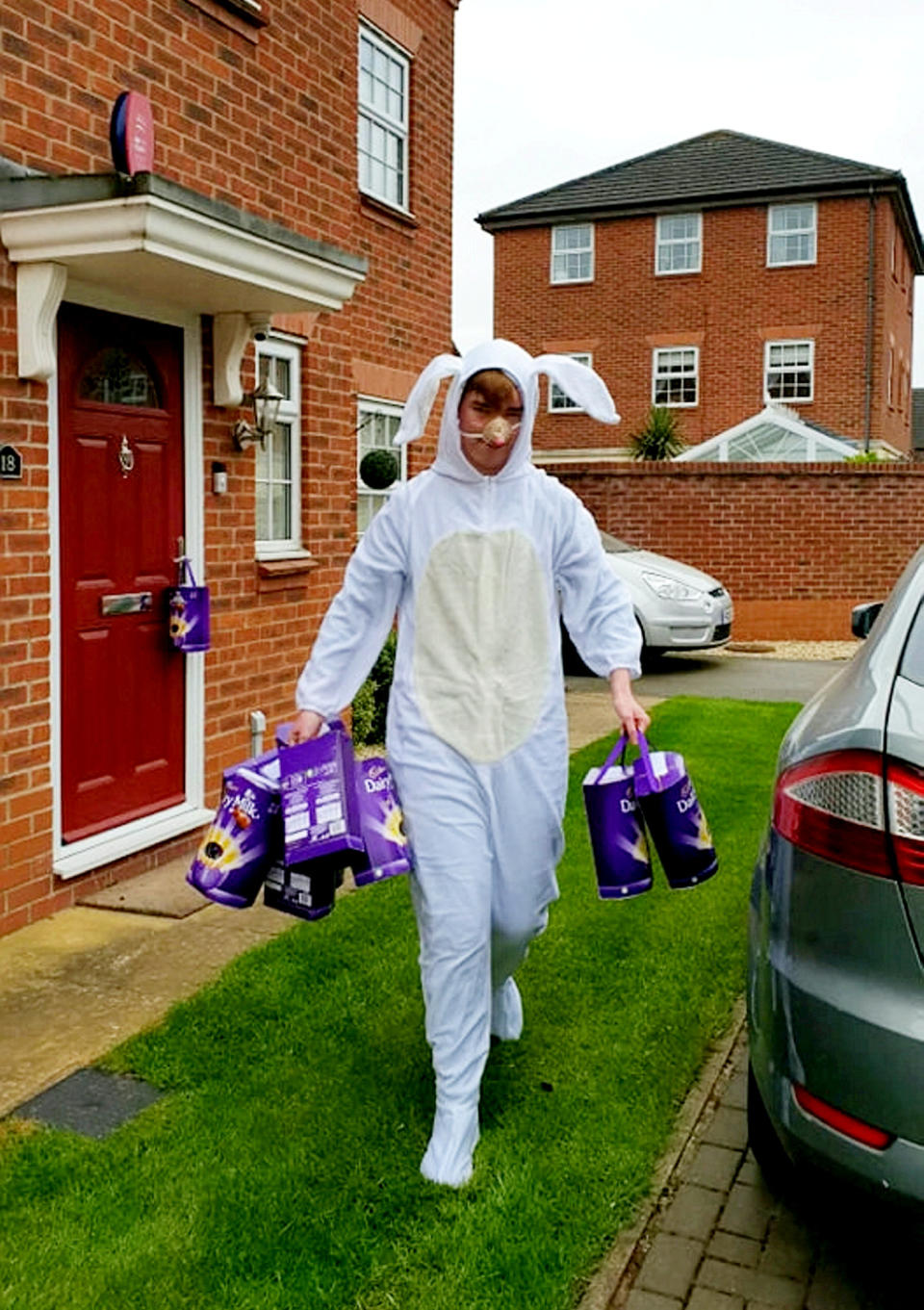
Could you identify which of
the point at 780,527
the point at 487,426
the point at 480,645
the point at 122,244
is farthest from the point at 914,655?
the point at 780,527

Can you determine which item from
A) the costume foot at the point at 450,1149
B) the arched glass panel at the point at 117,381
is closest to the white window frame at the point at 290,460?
the arched glass panel at the point at 117,381

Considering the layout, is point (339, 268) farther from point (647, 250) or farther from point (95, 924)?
point (647, 250)

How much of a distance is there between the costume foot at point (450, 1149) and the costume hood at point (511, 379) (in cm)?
158

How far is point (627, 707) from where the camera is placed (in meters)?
3.39

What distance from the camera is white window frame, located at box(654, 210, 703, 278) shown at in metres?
29.0

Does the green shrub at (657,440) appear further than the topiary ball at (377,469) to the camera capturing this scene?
Yes

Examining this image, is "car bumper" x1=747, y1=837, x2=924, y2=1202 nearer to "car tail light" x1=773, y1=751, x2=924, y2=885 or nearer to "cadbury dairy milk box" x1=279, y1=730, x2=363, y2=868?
"car tail light" x1=773, y1=751, x2=924, y2=885

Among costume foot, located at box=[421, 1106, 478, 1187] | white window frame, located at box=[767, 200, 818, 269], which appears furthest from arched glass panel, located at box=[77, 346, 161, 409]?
white window frame, located at box=[767, 200, 818, 269]

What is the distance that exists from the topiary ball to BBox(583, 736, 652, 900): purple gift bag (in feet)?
21.6

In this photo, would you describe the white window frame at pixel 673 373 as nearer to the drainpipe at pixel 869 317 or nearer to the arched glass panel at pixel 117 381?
the drainpipe at pixel 869 317

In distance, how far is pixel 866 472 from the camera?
17031mm

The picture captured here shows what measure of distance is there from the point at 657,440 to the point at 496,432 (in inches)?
939

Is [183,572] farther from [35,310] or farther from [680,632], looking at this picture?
[680,632]

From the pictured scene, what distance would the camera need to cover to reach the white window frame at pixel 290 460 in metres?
7.25
